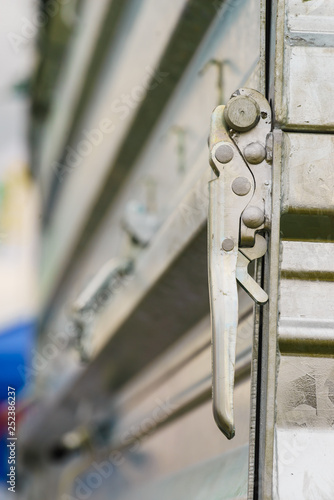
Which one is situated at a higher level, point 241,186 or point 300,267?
point 241,186

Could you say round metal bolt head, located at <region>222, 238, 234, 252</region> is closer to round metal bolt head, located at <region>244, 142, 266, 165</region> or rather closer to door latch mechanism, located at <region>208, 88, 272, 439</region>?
door latch mechanism, located at <region>208, 88, 272, 439</region>

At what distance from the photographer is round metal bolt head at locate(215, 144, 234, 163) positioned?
109 centimetres

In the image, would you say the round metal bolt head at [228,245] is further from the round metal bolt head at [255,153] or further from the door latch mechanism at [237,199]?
the round metal bolt head at [255,153]

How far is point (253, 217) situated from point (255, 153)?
0.32ft

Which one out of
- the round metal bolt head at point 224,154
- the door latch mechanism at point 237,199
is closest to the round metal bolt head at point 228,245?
the door latch mechanism at point 237,199

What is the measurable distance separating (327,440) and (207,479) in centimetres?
63

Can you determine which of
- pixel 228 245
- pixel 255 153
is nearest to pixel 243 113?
pixel 255 153

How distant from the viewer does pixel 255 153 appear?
108 cm

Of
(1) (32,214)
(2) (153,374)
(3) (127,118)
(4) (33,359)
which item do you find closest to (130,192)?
(3) (127,118)

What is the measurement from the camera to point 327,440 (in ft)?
3.39

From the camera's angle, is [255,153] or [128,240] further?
[128,240]

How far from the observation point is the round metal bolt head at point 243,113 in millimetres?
1084

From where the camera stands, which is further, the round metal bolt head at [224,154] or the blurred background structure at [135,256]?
the blurred background structure at [135,256]

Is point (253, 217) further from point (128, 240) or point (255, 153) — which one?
point (128, 240)
